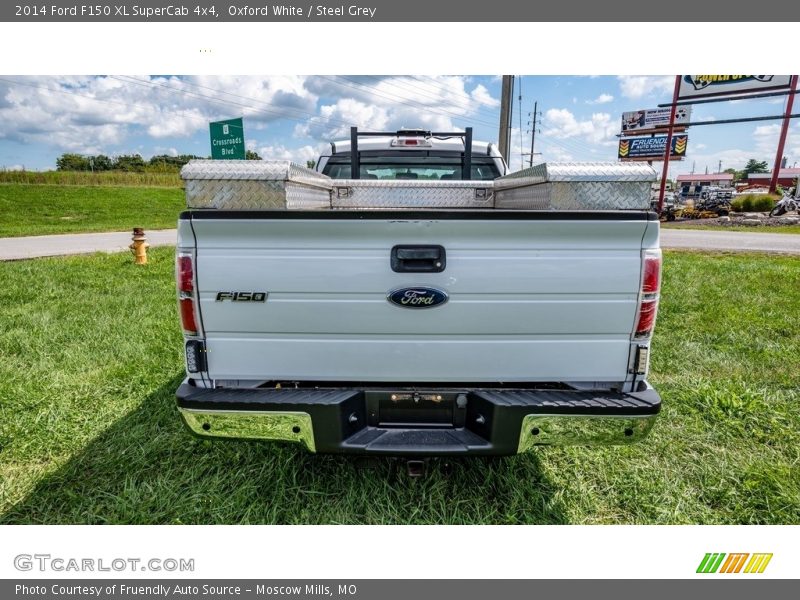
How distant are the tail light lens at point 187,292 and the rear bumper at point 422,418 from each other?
323 millimetres

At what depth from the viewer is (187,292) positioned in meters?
2.02

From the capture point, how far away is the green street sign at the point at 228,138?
30.3ft

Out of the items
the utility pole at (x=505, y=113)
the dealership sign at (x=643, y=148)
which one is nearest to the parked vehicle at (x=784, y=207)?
the dealership sign at (x=643, y=148)

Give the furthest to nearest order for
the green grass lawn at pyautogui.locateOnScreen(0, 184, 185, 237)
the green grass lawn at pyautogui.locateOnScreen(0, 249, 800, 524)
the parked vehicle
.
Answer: the parked vehicle, the green grass lawn at pyautogui.locateOnScreen(0, 184, 185, 237), the green grass lawn at pyautogui.locateOnScreen(0, 249, 800, 524)

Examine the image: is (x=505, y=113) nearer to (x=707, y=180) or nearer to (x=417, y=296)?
(x=417, y=296)

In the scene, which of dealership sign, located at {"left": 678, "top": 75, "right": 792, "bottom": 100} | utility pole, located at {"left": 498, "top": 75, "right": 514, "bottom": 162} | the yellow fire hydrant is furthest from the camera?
dealership sign, located at {"left": 678, "top": 75, "right": 792, "bottom": 100}

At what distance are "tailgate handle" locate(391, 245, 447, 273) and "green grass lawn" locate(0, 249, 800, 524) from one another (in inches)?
51.9

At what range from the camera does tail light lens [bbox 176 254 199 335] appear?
199 cm

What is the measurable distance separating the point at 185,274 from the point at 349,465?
1.49 meters

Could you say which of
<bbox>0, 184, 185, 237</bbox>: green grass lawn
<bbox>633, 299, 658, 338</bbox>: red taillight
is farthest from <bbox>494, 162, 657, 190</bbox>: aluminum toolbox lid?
<bbox>0, 184, 185, 237</bbox>: green grass lawn

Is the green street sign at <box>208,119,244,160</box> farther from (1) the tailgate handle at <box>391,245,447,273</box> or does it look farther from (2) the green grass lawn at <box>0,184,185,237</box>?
(2) the green grass lawn at <box>0,184,185,237</box>

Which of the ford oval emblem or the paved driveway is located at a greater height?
the ford oval emblem

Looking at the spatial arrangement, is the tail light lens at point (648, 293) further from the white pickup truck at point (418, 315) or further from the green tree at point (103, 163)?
the green tree at point (103, 163)

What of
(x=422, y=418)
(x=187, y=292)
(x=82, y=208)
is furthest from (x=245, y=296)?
(x=82, y=208)
